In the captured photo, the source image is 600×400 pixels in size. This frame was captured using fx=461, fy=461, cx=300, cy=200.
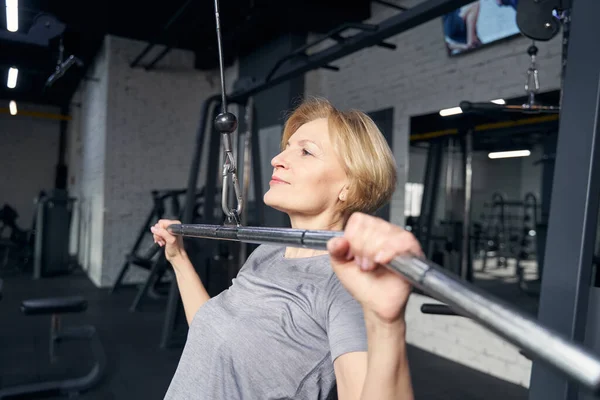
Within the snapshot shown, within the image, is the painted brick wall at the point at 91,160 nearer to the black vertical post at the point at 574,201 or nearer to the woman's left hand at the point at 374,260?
the black vertical post at the point at 574,201

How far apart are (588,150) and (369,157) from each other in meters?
0.43

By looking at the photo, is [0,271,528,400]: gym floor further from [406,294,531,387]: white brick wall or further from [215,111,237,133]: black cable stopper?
[215,111,237,133]: black cable stopper

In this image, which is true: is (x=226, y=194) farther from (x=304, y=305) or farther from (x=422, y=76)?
(x=422, y=76)

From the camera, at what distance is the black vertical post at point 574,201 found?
0.91 meters

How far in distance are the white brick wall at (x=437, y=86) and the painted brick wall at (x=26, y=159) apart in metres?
6.62

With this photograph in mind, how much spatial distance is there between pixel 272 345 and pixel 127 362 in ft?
8.50

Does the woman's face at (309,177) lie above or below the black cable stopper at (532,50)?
below

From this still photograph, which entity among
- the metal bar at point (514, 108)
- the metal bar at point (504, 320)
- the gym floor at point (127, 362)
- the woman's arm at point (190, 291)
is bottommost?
the gym floor at point (127, 362)

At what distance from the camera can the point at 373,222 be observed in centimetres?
51

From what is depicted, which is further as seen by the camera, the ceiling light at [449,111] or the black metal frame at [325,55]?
the ceiling light at [449,111]

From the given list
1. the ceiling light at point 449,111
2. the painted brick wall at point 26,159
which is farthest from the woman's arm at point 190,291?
the painted brick wall at point 26,159

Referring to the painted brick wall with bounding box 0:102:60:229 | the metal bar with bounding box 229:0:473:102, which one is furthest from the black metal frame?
the painted brick wall with bounding box 0:102:60:229

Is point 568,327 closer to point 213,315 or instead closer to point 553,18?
point 213,315

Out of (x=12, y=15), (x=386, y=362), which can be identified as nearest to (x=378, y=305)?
(x=386, y=362)
